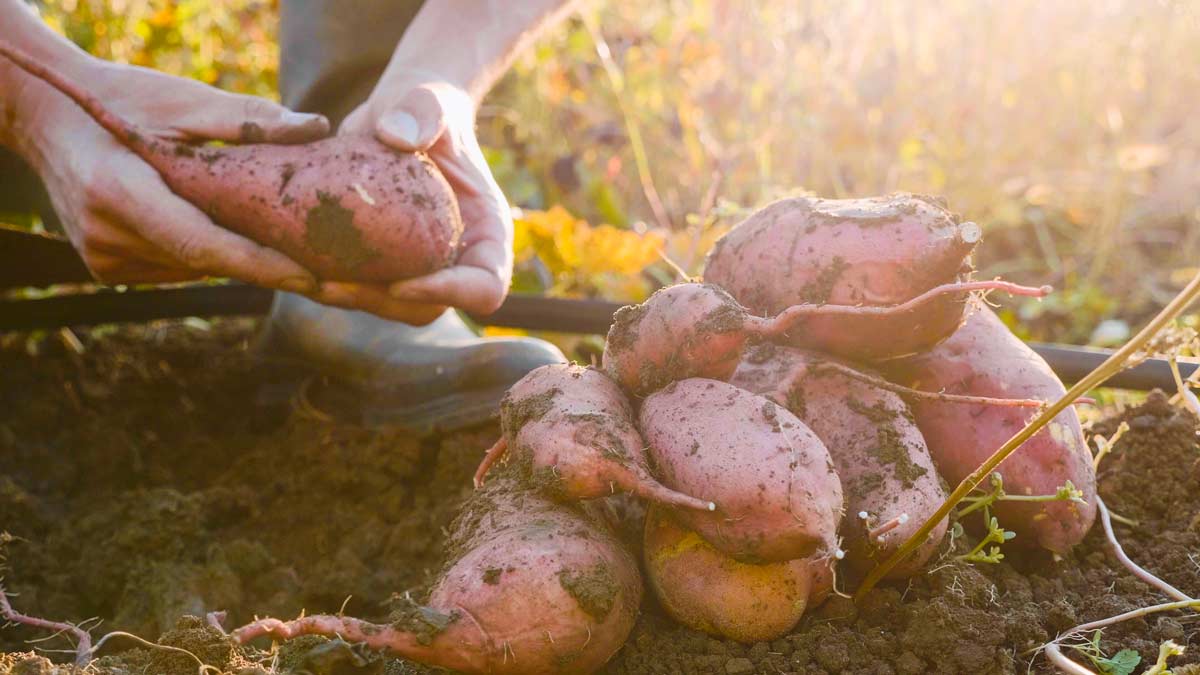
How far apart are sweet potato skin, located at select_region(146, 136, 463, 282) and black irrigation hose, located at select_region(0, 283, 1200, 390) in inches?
27.4

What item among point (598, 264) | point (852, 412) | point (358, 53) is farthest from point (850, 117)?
point (852, 412)

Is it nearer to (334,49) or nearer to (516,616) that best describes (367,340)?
(334,49)

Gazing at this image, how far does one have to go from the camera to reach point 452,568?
4.23 ft

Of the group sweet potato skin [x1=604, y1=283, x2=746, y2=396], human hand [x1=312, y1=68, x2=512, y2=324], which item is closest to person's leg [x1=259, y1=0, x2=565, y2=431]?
human hand [x1=312, y1=68, x2=512, y2=324]

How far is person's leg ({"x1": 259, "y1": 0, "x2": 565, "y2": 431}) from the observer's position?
87.5 inches

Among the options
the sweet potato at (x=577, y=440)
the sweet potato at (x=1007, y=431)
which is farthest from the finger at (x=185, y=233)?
the sweet potato at (x=1007, y=431)

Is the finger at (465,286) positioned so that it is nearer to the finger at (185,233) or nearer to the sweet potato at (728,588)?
the finger at (185,233)

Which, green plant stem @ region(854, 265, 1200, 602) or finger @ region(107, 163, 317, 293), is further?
finger @ region(107, 163, 317, 293)

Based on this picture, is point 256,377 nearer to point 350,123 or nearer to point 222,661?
point 350,123

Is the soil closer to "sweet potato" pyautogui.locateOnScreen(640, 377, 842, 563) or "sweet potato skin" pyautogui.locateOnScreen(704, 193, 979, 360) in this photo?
"sweet potato" pyautogui.locateOnScreen(640, 377, 842, 563)

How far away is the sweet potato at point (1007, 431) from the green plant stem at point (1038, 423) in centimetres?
24

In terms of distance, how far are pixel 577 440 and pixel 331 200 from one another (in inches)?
26.8

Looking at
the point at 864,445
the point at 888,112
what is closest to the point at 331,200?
the point at 864,445

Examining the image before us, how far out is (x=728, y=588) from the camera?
1265 millimetres
